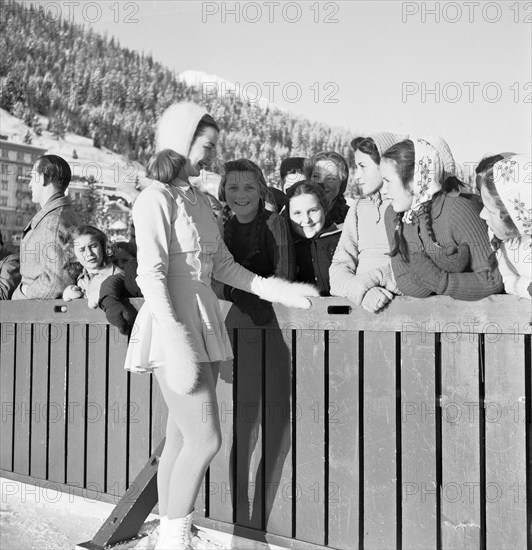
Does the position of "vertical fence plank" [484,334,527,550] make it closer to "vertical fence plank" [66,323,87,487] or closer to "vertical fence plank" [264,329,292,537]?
"vertical fence plank" [264,329,292,537]

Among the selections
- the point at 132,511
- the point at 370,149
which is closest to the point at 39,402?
the point at 132,511

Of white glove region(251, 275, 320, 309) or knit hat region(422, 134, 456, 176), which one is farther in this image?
white glove region(251, 275, 320, 309)

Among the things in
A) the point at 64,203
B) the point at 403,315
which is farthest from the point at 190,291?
the point at 64,203

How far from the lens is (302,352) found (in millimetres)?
2430

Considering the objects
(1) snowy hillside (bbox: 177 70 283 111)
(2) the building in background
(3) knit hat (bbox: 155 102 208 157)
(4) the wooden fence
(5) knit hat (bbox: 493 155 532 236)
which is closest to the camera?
(5) knit hat (bbox: 493 155 532 236)

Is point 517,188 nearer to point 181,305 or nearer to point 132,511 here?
point 181,305

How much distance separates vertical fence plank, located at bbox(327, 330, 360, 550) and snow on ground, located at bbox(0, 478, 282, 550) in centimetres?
28

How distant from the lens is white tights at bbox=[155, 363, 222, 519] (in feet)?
7.14

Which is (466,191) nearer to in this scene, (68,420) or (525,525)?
(525,525)

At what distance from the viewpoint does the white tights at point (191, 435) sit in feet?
7.14

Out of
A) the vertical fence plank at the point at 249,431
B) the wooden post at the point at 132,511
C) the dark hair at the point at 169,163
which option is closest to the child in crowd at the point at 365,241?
the vertical fence plank at the point at 249,431

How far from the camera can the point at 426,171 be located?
7.20 ft

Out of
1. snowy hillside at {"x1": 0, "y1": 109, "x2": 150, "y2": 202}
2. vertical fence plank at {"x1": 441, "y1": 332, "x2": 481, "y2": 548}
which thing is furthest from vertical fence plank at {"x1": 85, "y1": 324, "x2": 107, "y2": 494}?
snowy hillside at {"x1": 0, "y1": 109, "x2": 150, "y2": 202}

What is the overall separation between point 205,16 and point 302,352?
238 inches
